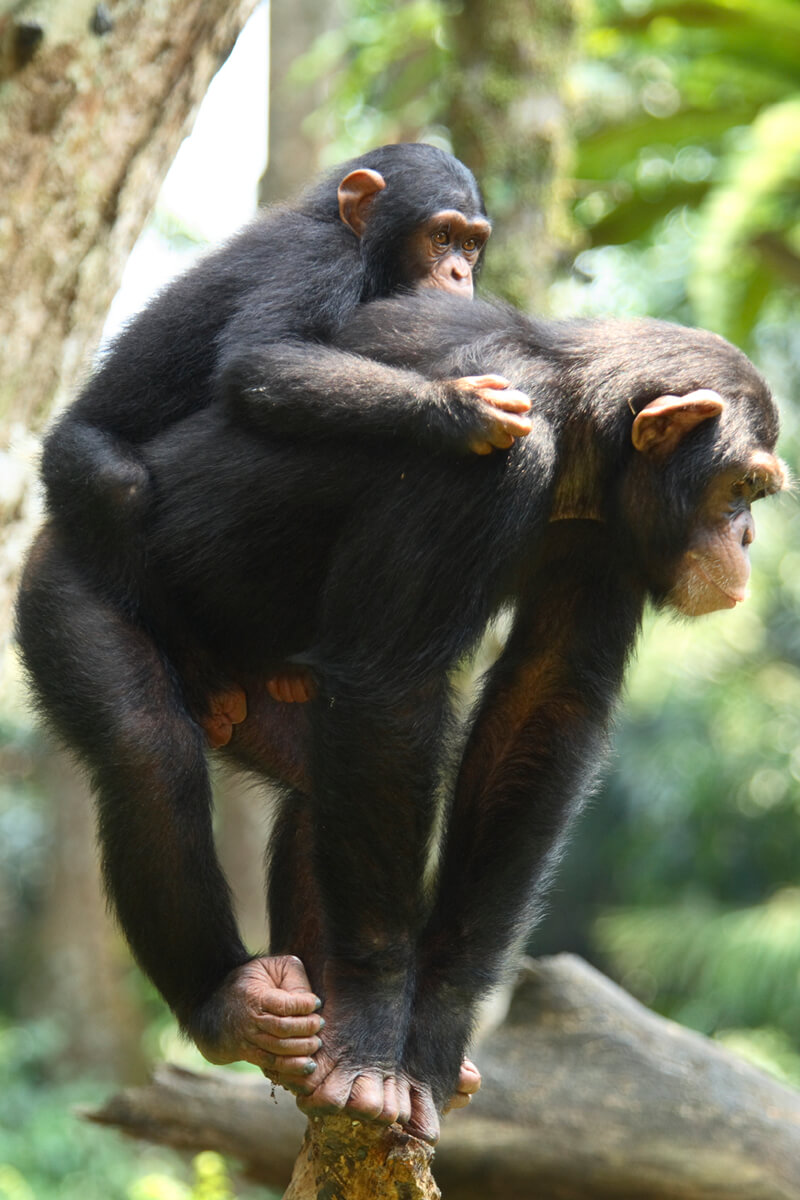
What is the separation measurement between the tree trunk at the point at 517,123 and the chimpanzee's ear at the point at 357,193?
218 centimetres

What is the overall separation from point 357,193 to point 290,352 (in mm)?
925

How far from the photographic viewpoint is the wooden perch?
4.35 meters

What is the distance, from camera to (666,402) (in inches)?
107

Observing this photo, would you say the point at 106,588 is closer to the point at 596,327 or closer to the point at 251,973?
the point at 251,973

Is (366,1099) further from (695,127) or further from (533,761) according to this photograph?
(695,127)

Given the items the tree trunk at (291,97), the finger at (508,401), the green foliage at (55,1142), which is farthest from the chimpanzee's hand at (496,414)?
the tree trunk at (291,97)

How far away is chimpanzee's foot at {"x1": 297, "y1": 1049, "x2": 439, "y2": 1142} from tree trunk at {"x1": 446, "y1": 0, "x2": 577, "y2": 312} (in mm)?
3729

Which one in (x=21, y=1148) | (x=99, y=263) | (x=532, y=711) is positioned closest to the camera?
(x=532, y=711)

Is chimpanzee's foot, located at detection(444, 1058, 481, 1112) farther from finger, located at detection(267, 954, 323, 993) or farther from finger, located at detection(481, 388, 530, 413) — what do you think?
finger, located at detection(481, 388, 530, 413)

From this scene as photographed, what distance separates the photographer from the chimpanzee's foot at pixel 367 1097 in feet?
8.58

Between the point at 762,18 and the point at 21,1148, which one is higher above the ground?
the point at 762,18

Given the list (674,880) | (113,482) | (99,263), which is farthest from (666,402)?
(674,880)

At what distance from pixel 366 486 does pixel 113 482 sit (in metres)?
0.59

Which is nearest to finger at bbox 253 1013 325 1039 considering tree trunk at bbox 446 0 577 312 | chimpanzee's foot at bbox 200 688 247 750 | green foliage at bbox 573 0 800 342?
chimpanzee's foot at bbox 200 688 247 750
